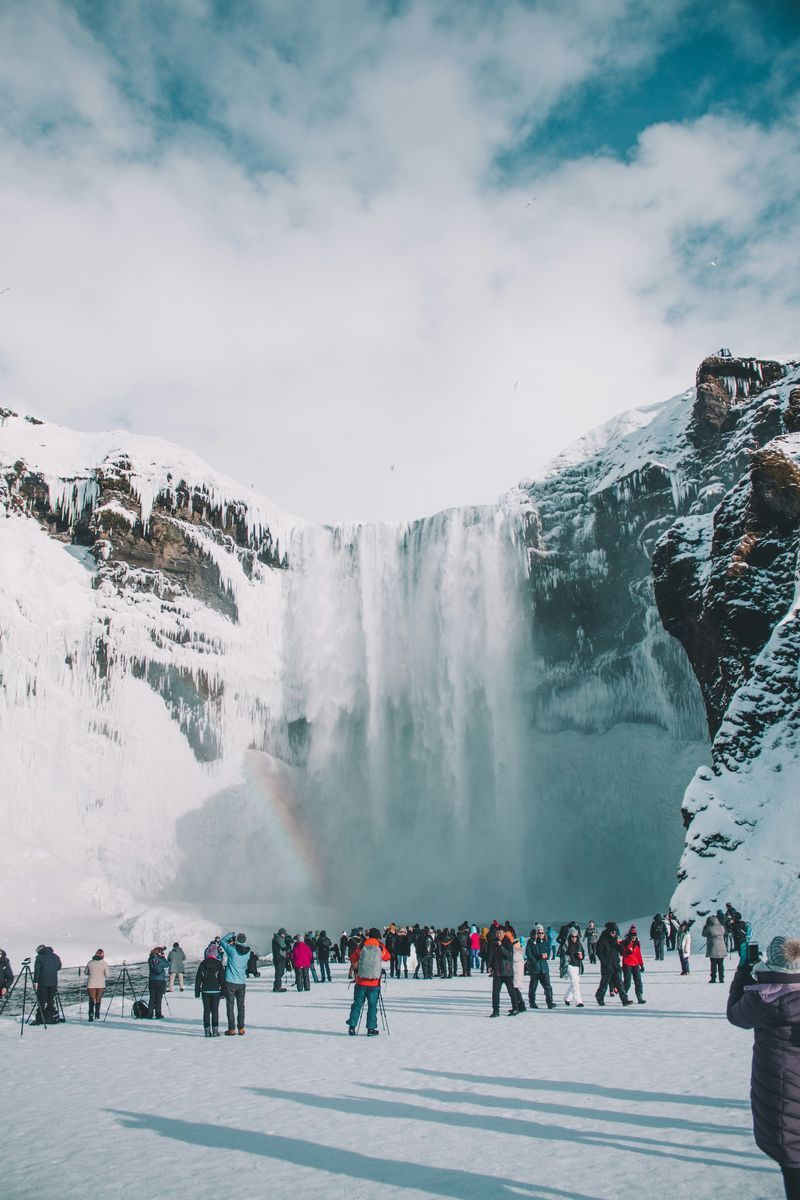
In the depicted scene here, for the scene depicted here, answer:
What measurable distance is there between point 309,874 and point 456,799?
11.5m

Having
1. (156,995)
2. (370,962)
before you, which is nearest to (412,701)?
(156,995)

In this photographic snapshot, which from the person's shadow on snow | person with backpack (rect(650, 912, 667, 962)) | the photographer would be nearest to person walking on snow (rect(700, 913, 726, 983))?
person with backpack (rect(650, 912, 667, 962))

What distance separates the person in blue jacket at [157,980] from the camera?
694 inches

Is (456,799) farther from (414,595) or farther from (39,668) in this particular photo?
(39,668)

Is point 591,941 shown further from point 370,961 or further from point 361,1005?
point 370,961

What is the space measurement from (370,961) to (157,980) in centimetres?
769

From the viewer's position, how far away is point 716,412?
57438mm

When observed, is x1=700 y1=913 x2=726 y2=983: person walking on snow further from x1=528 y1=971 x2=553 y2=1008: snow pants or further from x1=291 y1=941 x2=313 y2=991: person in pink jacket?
x1=291 y1=941 x2=313 y2=991: person in pink jacket

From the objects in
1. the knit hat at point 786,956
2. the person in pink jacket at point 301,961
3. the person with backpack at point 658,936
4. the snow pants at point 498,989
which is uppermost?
the knit hat at point 786,956

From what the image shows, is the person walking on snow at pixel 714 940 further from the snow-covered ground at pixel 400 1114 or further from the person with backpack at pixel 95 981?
the person with backpack at pixel 95 981

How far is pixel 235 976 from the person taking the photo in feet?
44.2

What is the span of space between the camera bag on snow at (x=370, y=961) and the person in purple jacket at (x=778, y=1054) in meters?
8.49

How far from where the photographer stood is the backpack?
12.1 meters

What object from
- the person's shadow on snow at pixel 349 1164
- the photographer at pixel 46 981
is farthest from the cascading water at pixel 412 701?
A: the person's shadow on snow at pixel 349 1164
